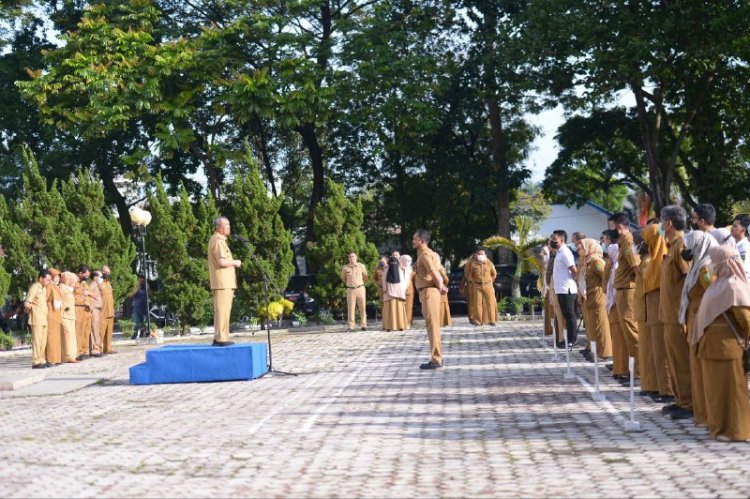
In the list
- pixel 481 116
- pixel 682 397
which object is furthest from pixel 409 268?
pixel 682 397

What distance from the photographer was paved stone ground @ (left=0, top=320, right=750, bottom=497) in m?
8.60

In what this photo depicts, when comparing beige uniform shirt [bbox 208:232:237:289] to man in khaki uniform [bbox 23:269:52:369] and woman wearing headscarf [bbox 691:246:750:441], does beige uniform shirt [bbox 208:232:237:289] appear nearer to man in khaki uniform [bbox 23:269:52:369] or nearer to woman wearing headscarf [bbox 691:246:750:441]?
man in khaki uniform [bbox 23:269:52:369]

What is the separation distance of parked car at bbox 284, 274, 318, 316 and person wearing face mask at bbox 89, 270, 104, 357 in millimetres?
11290

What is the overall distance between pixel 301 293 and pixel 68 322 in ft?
52.4

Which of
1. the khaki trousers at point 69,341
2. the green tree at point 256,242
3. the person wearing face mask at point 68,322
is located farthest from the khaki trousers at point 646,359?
the green tree at point 256,242

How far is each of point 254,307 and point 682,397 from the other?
79.7 ft

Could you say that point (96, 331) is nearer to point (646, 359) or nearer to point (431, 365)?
point (431, 365)

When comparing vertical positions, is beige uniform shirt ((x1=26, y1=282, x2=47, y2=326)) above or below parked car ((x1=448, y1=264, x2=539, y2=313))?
below

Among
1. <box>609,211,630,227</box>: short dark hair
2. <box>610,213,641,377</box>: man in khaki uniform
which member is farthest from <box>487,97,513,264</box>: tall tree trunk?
<box>610,213,641,377</box>: man in khaki uniform

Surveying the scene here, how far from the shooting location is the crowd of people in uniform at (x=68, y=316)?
23.4 meters

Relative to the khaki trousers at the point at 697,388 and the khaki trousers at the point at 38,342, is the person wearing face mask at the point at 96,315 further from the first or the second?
the khaki trousers at the point at 697,388

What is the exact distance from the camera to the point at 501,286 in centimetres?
4025

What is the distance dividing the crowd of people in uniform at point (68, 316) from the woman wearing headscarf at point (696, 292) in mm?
15317

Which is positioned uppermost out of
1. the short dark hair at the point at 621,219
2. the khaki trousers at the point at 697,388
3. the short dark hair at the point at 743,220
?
the short dark hair at the point at 621,219
